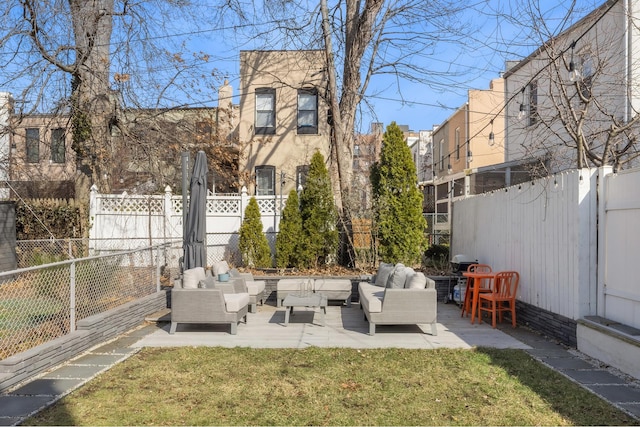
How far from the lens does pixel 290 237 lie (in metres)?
11.7

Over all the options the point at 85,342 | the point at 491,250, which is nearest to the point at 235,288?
the point at 85,342

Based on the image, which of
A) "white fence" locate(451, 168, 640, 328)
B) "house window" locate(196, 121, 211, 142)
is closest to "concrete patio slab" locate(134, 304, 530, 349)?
"white fence" locate(451, 168, 640, 328)

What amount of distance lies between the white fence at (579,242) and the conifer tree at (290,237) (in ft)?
16.5

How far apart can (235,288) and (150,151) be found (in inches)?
275

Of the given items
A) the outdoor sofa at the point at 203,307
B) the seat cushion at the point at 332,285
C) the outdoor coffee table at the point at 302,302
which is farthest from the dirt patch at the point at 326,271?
the outdoor sofa at the point at 203,307

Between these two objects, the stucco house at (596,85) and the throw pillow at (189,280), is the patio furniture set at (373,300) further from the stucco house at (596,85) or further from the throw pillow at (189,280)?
the stucco house at (596,85)

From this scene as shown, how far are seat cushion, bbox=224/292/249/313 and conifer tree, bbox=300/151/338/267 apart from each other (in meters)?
4.12

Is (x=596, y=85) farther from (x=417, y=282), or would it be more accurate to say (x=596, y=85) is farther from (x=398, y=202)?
(x=417, y=282)

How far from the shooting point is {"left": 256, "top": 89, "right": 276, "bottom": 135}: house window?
17672 millimetres

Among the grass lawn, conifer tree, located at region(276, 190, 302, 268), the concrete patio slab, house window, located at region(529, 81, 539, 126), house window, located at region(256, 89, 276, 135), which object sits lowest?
the concrete patio slab

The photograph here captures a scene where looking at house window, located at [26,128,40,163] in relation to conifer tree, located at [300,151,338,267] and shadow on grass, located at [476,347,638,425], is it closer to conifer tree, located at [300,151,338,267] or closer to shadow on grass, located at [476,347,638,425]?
conifer tree, located at [300,151,338,267]

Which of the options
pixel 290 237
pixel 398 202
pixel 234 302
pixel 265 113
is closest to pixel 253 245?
pixel 290 237

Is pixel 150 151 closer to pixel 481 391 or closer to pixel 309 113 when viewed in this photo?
pixel 309 113

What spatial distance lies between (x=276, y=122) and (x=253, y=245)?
6644 mm
